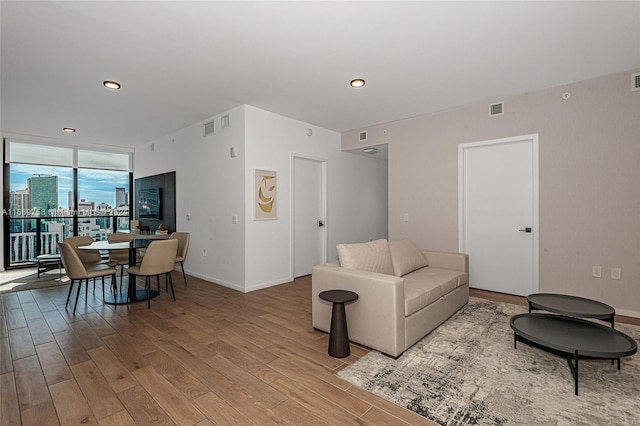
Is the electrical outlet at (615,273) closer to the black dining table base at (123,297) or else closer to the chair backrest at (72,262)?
the black dining table base at (123,297)

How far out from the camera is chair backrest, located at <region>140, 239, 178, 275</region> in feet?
12.4

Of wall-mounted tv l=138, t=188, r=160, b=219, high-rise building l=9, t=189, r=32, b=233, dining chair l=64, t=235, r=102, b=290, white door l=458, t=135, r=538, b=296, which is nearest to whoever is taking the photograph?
white door l=458, t=135, r=538, b=296

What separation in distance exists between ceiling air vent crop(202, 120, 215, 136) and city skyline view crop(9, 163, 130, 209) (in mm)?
3868

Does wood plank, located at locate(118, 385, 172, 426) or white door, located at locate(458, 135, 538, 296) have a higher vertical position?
white door, located at locate(458, 135, 538, 296)

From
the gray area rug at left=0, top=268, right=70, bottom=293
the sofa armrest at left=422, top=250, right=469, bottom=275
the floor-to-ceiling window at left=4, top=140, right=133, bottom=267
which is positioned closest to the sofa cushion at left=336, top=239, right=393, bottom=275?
the sofa armrest at left=422, top=250, right=469, bottom=275

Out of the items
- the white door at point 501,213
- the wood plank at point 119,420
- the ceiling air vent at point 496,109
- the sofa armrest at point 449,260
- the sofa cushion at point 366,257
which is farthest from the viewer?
the ceiling air vent at point 496,109

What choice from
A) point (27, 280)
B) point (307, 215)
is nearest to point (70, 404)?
point (307, 215)

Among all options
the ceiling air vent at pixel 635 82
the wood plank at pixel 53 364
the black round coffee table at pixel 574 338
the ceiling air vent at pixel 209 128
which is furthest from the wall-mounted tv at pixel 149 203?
the ceiling air vent at pixel 635 82

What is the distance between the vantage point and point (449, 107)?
15.0 feet

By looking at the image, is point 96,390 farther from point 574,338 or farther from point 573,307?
point 573,307

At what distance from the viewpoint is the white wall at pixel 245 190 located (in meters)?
4.54

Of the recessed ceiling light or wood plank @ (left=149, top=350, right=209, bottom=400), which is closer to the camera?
wood plank @ (left=149, top=350, right=209, bottom=400)

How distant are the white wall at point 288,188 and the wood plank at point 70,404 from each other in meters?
2.50

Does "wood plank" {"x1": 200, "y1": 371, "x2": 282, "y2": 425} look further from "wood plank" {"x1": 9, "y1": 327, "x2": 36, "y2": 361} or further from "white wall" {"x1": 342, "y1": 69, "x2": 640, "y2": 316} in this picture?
"white wall" {"x1": 342, "y1": 69, "x2": 640, "y2": 316}
